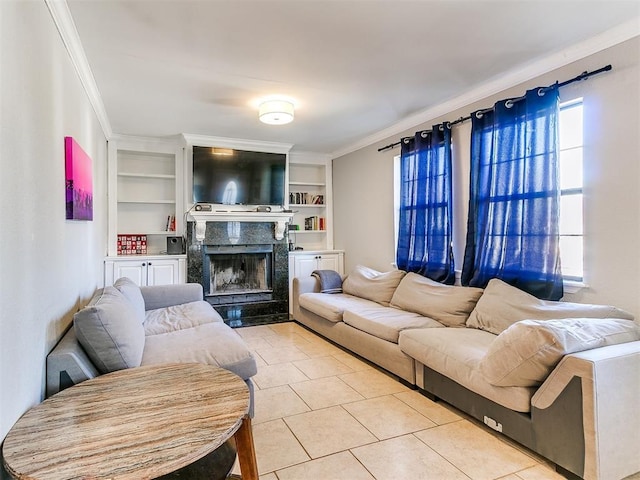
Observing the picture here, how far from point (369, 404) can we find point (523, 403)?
3.44ft

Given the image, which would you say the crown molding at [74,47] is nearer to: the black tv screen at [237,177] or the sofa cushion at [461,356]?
the black tv screen at [237,177]

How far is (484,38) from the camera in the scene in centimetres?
250

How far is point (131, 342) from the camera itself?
81.7 inches

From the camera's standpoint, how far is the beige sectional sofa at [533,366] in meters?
1.79

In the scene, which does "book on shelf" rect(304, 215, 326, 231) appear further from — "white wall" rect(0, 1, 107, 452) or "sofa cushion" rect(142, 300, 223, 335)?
"white wall" rect(0, 1, 107, 452)

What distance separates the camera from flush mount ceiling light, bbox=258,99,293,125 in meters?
3.49

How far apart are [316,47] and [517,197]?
75.1 inches

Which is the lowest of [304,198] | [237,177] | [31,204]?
[31,204]

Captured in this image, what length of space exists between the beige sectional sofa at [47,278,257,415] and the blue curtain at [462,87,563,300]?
2148mm

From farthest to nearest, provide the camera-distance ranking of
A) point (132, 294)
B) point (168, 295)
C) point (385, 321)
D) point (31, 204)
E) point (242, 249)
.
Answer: point (242, 249)
point (168, 295)
point (385, 321)
point (132, 294)
point (31, 204)

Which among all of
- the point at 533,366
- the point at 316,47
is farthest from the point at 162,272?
the point at 533,366

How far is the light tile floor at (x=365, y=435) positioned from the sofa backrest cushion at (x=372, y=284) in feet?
3.26

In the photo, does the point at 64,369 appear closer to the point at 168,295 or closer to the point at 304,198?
the point at 168,295

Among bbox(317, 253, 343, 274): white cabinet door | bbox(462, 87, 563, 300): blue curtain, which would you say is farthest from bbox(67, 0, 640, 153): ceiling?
bbox(317, 253, 343, 274): white cabinet door
